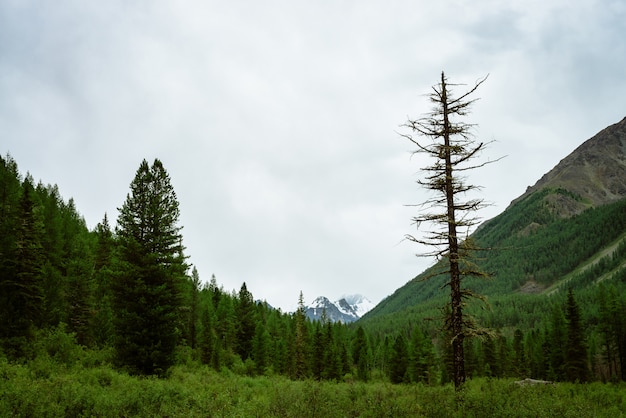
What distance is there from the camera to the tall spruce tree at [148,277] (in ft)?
68.4

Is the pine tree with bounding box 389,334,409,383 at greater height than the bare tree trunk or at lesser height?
lesser

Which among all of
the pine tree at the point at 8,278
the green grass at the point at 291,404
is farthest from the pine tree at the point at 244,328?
the green grass at the point at 291,404

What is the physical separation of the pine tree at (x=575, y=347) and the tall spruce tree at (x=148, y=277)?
51.4 m

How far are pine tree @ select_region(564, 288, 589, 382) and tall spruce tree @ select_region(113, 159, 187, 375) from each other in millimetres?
51376

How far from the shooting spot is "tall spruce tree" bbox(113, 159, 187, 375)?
20859 millimetres

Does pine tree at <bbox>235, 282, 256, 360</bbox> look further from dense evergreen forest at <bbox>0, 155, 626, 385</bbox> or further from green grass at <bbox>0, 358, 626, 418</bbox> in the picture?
green grass at <bbox>0, 358, 626, 418</bbox>

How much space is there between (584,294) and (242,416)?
21977cm

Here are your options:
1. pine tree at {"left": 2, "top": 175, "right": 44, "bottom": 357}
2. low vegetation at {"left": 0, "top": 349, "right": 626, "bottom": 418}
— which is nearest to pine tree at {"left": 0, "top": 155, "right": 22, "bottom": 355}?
pine tree at {"left": 2, "top": 175, "right": 44, "bottom": 357}

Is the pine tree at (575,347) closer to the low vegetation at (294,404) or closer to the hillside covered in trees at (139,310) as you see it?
the hillside covered in trees at (139,310)

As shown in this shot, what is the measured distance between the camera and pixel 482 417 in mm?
9945

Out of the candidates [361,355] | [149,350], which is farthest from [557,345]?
[149,350]

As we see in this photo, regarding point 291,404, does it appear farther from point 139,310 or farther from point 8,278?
point 8,278

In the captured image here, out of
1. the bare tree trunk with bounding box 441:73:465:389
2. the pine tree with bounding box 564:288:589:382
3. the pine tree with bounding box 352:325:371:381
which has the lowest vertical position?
the pine tree with bounding box 352:325:371:381

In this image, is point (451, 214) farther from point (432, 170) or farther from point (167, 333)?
point (167, 333)
